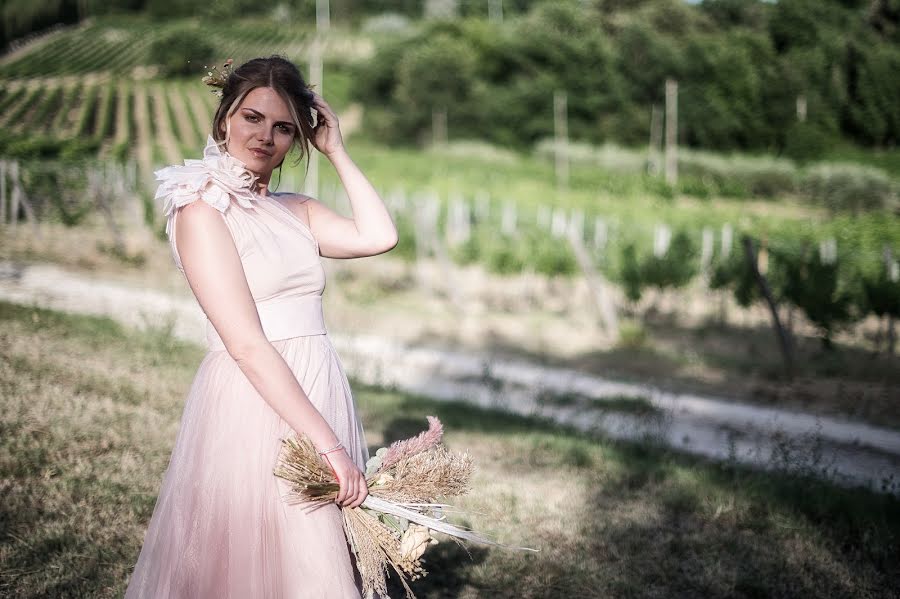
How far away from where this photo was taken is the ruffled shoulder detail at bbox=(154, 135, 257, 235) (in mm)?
1810

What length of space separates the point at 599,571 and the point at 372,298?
955 centimetres

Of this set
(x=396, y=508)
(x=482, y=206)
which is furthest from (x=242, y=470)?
(x=482, y=206)

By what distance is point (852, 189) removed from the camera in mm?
34156

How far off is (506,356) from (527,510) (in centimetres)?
547

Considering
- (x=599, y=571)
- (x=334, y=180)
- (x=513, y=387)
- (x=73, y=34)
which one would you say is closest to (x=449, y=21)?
(x=334, y=180)

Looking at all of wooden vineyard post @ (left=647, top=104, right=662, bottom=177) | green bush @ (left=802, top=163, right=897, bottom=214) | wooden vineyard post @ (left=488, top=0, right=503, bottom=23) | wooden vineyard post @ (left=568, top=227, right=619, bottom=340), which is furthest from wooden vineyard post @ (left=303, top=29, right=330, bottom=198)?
wooden vineyard post @ (left=488, top=0, right=503, bottom=23)

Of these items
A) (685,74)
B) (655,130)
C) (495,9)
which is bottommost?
(655,130)

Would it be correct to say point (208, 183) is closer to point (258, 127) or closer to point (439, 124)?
point (258, 127)

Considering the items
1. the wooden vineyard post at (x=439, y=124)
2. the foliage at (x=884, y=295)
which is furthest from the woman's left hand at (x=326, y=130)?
the wooden vineyard post at (x=439, y=124)

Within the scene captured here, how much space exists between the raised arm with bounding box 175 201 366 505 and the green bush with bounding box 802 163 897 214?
35.9 metres

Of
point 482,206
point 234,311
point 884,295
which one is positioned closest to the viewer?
point 234,311

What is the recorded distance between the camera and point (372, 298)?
12.9 metres

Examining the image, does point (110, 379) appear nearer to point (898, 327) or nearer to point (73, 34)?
point (73, 34)

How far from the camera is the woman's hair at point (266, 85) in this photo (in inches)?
76.9
